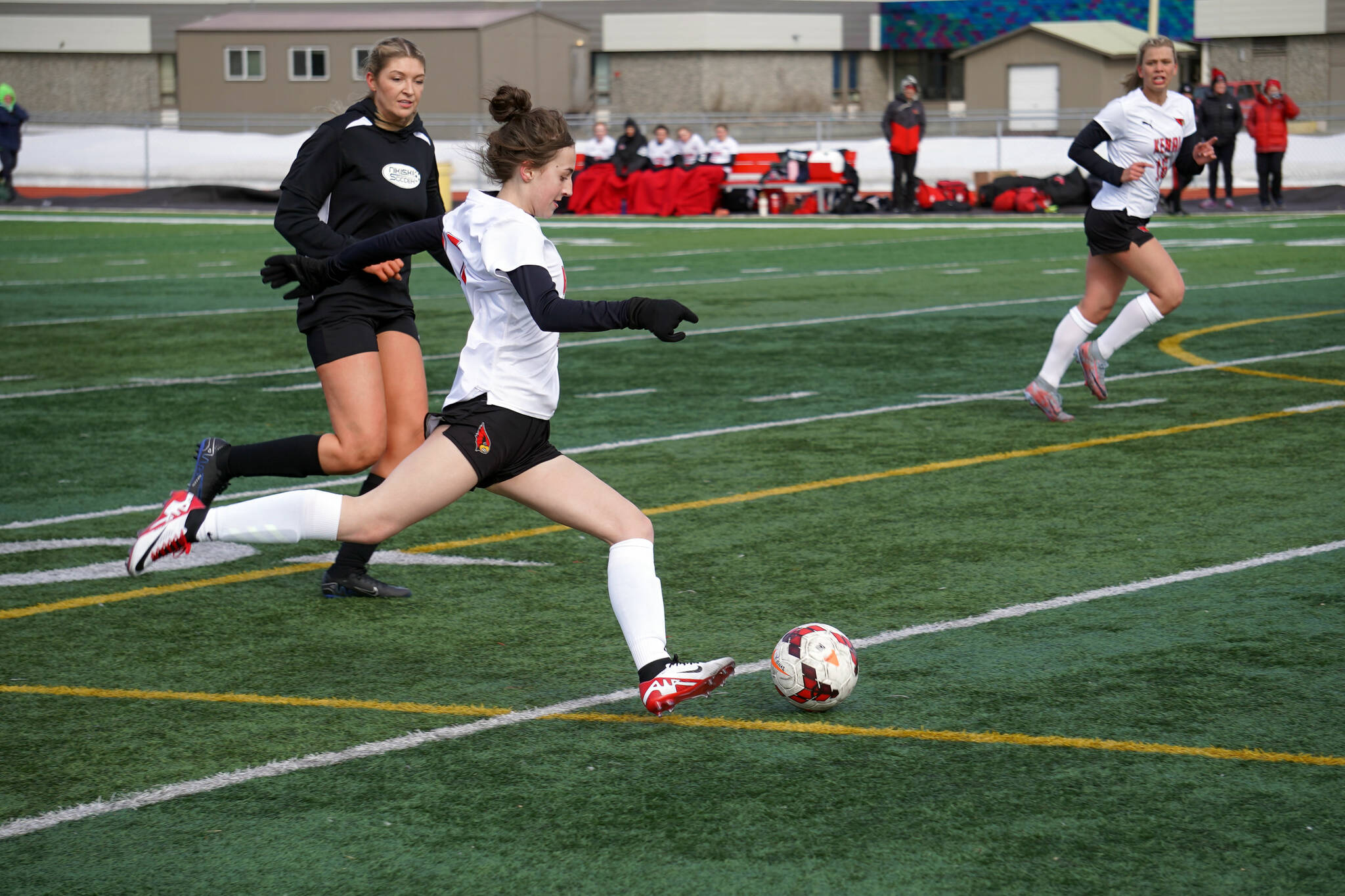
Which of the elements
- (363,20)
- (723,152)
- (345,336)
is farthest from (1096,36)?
(345,336)

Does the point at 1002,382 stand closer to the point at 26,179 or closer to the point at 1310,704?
the point at 1310,704

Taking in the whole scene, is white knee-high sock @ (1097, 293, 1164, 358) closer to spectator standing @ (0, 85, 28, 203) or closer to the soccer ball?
the soccer ball

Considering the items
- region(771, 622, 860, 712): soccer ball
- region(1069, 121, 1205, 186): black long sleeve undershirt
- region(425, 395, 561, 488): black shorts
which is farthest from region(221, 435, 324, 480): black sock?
region(1069, 121, 1205, 186): black long sleeve undershirt

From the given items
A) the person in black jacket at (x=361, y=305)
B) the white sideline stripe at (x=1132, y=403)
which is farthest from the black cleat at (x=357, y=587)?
the white sideline stripe at (x=1132, y=403)

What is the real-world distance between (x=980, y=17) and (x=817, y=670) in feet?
201

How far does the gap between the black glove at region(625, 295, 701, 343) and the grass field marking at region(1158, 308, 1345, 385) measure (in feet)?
27.0

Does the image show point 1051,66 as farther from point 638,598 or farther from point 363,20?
point 638,598

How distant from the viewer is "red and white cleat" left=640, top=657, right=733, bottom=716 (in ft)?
16.3

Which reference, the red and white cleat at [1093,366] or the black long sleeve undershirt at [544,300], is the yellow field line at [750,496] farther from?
the black long sleeve undershirt at [544,300]

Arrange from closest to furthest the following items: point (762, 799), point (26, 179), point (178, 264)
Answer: point (762, 799) < point (178, 264) < point (26, 179)

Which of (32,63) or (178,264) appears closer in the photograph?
(178,264)

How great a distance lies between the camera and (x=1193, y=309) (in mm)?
16078

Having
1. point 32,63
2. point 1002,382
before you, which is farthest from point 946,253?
point 32,63

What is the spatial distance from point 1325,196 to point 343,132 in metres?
28.0
